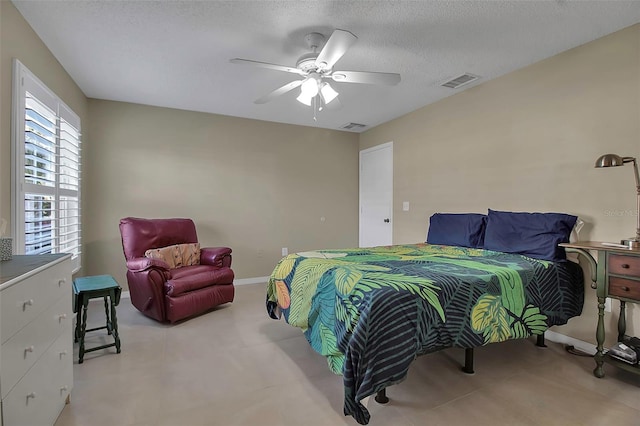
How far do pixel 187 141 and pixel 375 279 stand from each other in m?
3.52

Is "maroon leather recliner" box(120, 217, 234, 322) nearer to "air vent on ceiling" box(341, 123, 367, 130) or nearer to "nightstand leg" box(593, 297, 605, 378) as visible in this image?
"air vent on ceiling" box(341, 123, 367, 130)

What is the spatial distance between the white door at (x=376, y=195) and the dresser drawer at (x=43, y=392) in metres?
3.94

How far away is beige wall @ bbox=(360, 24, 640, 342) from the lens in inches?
93.0

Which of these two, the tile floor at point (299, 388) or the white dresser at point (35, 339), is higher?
the white dresser at point (35, 339)

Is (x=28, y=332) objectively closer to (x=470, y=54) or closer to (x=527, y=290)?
(x=527, y=290)

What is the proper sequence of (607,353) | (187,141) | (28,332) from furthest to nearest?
(187,141) → (607,353) → (28,332)

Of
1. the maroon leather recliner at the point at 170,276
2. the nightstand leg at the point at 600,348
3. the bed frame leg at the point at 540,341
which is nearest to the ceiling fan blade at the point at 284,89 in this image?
the maroon leather recliner at the point at 170,276

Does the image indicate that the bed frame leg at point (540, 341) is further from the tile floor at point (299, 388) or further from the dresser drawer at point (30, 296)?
the dresser drawer at point (30, 296)

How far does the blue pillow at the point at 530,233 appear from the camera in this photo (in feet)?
8.18

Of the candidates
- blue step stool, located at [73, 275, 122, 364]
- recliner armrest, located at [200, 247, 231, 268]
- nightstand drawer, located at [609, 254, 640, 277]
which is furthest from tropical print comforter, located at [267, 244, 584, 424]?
blue step stool, located at [73, 275, 122, 364]

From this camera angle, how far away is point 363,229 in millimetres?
5449

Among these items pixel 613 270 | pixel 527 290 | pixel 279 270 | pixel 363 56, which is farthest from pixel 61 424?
pixel 613 270

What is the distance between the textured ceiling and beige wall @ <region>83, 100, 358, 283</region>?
72cm

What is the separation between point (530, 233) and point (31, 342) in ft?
10.8
